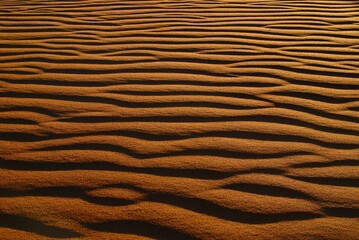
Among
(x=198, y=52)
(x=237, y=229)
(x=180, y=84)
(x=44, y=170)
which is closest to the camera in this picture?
(x=237, y=229)

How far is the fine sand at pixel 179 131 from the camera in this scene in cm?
161

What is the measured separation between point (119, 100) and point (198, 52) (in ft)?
3.13

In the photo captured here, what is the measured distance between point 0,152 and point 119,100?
736 mm

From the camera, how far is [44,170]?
6.11ft

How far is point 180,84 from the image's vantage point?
8.67 ft

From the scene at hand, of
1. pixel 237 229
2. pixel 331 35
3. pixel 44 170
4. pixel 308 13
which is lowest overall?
pixel 237 229

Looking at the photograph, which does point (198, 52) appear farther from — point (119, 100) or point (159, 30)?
point (119, 100)

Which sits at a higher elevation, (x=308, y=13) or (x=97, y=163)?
(x=308, y=13)

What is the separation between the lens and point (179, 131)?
7.05 feet

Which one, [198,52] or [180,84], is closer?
[180,84]

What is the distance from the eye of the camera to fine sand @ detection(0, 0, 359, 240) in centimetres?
161

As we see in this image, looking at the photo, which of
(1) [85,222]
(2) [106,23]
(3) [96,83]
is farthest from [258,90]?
(2) [106,23]

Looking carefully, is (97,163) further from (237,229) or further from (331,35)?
A: (331,35)

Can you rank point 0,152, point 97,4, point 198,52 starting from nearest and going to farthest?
point 0,152 < point 198,52 < point 97,4
